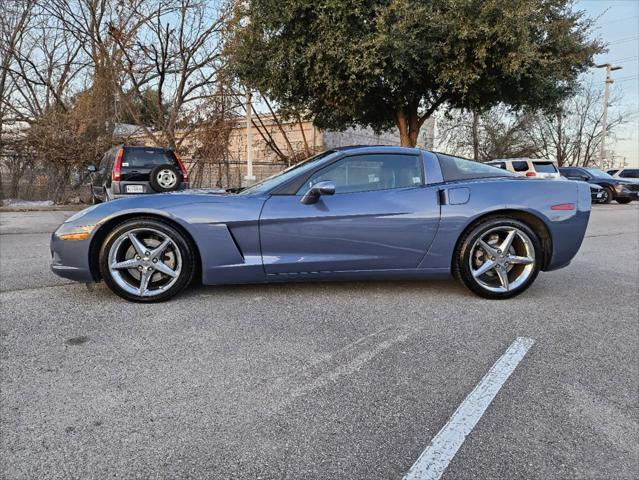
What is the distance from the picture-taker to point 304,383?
2.23 m

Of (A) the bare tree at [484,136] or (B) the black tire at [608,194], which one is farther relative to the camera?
(A) the bare tree at [484,136]

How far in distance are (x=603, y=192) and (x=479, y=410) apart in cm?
2083

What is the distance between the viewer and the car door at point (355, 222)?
11.2 ft

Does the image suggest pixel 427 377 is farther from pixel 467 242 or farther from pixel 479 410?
pixel 467 242

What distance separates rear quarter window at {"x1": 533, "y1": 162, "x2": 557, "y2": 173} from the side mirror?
14.3m

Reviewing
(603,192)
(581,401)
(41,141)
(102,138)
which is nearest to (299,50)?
(102,138)

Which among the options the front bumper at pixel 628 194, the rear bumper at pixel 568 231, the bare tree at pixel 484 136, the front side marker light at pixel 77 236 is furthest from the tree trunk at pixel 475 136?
the front side marker light at pixel 77 236

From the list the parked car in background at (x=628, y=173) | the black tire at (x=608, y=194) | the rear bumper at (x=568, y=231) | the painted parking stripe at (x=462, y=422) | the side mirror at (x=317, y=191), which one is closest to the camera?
the painted parking stripe at (x=462, y=422)

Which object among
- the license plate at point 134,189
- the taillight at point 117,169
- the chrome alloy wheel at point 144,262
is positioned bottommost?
the chrome alloy wheel at point 144,262

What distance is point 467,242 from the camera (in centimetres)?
361

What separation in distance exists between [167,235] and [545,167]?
15.5m

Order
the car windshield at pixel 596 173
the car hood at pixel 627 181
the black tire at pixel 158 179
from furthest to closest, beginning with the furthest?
the car windshield at pixel 596 173
the car hood at pixel 627 181
the black tire at pixel 158 179

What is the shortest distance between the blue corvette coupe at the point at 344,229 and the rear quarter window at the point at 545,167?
42.5 feet

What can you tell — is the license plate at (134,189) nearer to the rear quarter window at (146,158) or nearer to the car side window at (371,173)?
the rear quarter window at (146,158)
